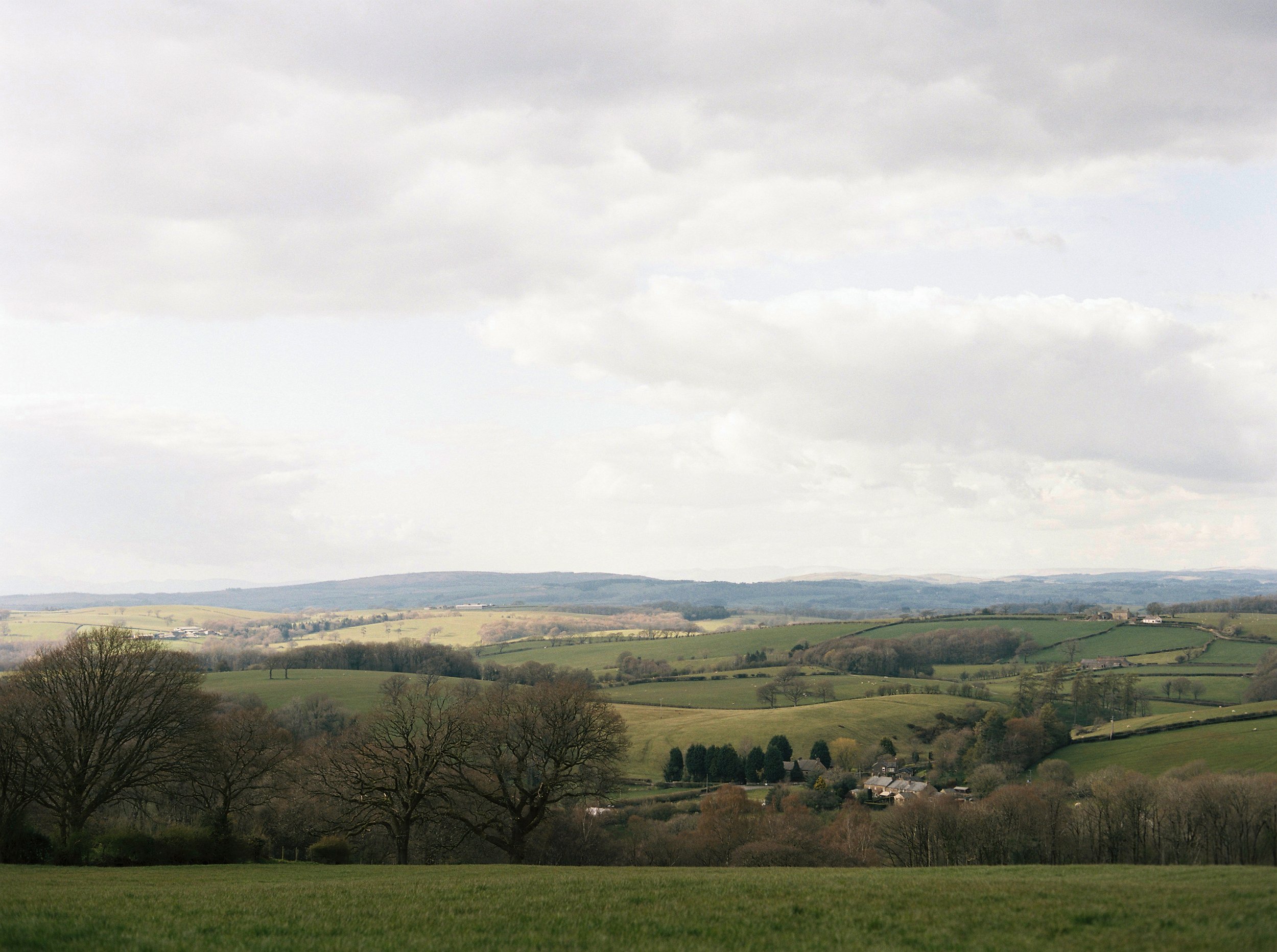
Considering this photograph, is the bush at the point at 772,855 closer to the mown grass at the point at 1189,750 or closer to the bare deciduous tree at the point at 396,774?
the bare deciduous tree at the point at 396,774

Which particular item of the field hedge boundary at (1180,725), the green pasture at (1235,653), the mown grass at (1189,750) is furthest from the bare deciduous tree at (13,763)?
the green pasture at (1235,653)

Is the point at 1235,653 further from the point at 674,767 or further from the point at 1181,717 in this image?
the point at 674,767

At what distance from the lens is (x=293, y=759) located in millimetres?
52156

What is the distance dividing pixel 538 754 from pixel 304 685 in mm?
112794

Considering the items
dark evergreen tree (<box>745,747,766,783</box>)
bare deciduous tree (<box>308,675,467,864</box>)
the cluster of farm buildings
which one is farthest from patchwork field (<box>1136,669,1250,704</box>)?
bare deciduous tree (<box>308,675,467,864</box>)

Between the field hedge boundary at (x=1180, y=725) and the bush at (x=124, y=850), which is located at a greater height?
the bush at (x=124, y=850)

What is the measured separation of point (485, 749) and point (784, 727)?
87.5 meters

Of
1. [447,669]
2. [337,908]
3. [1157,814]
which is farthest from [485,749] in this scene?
[447,669]

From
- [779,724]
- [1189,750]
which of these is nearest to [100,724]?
[779,724]

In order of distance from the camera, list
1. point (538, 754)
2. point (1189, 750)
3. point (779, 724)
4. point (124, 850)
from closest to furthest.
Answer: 1. point (124, 850)
2. point (538, 754)
3. point (1189, 750)
4. point (779, 724)

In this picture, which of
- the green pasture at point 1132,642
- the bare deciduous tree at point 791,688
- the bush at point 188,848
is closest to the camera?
the bush at point 188,848

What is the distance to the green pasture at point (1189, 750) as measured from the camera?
87.7 m

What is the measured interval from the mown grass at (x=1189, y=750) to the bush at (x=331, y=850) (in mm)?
79915

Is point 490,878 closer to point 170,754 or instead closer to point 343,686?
point 170,754
